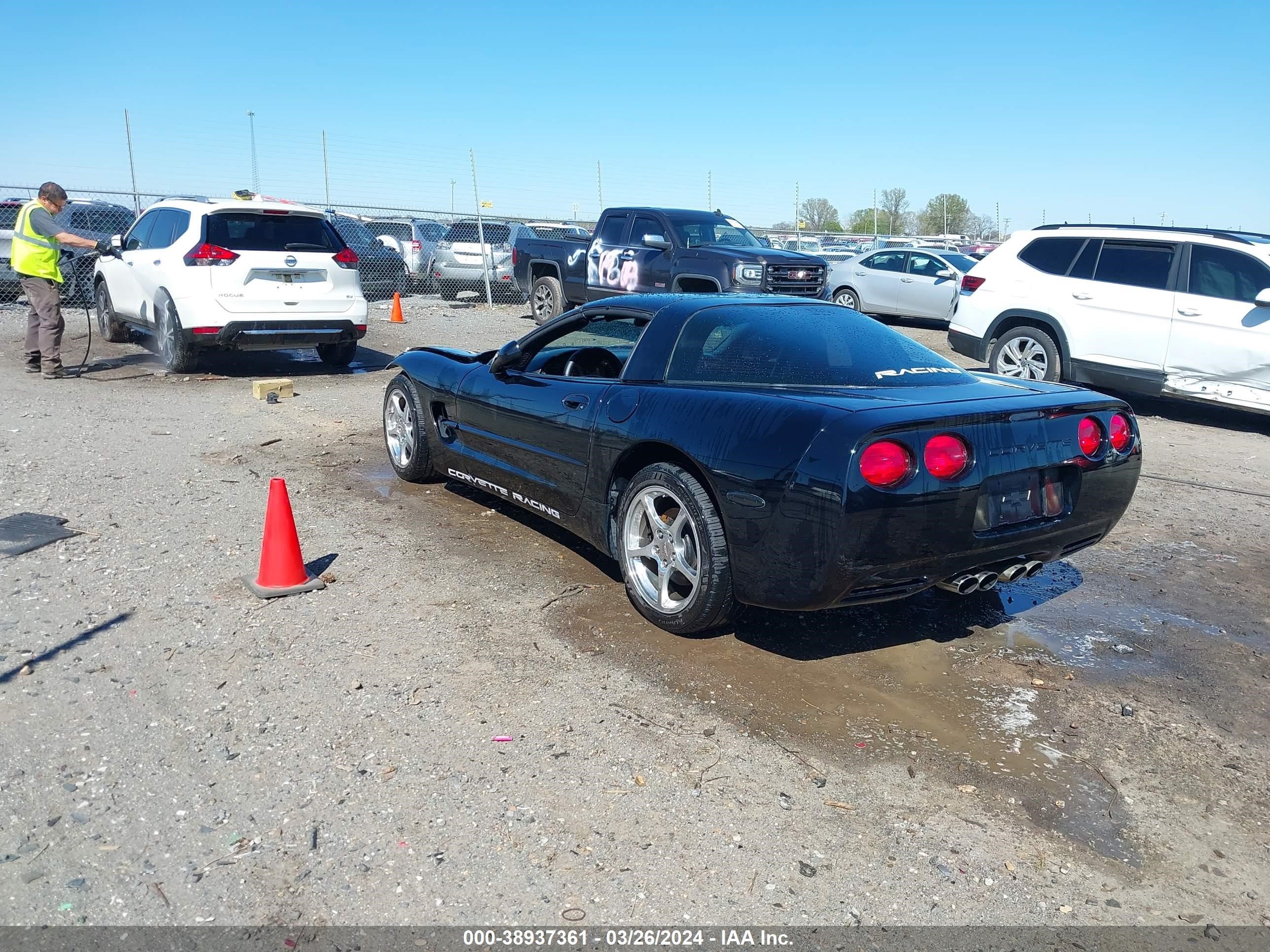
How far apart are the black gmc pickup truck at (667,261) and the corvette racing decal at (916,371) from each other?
8253 millimetres

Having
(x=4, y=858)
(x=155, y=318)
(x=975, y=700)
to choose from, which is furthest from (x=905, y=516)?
(x=155, y=318)

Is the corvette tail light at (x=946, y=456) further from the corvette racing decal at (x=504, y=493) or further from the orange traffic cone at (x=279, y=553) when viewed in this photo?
the orange traffic cone at (x=279, y=553)

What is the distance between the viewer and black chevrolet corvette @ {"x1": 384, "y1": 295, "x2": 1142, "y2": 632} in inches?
143

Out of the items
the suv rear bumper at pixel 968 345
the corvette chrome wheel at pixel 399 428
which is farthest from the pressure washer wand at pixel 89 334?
the suv rear bumper at pixel 968 345

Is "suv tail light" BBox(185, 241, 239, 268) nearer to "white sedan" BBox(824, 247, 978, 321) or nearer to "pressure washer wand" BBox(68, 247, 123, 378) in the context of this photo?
"pressure washer wand" BBox(68, 247, 123, 378)

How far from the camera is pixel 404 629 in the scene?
14.4 ft

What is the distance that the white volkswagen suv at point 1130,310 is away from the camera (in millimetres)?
9289

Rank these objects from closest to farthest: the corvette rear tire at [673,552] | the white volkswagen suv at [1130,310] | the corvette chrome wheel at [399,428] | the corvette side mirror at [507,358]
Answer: the corvette rear tire at [673,552] < the corvette side mirror at [507,358] < the corvette chrome wheel at [399,428] < the white volkswagen suv at [1130,310]

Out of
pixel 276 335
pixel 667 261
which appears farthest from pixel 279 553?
pixel 667 261

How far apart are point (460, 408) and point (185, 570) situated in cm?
176

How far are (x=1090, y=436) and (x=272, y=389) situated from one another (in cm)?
774

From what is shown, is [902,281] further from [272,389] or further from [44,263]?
[44,263]

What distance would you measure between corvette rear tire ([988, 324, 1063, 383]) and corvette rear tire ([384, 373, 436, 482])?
6415 millimetres

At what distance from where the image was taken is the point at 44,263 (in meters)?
10.1
